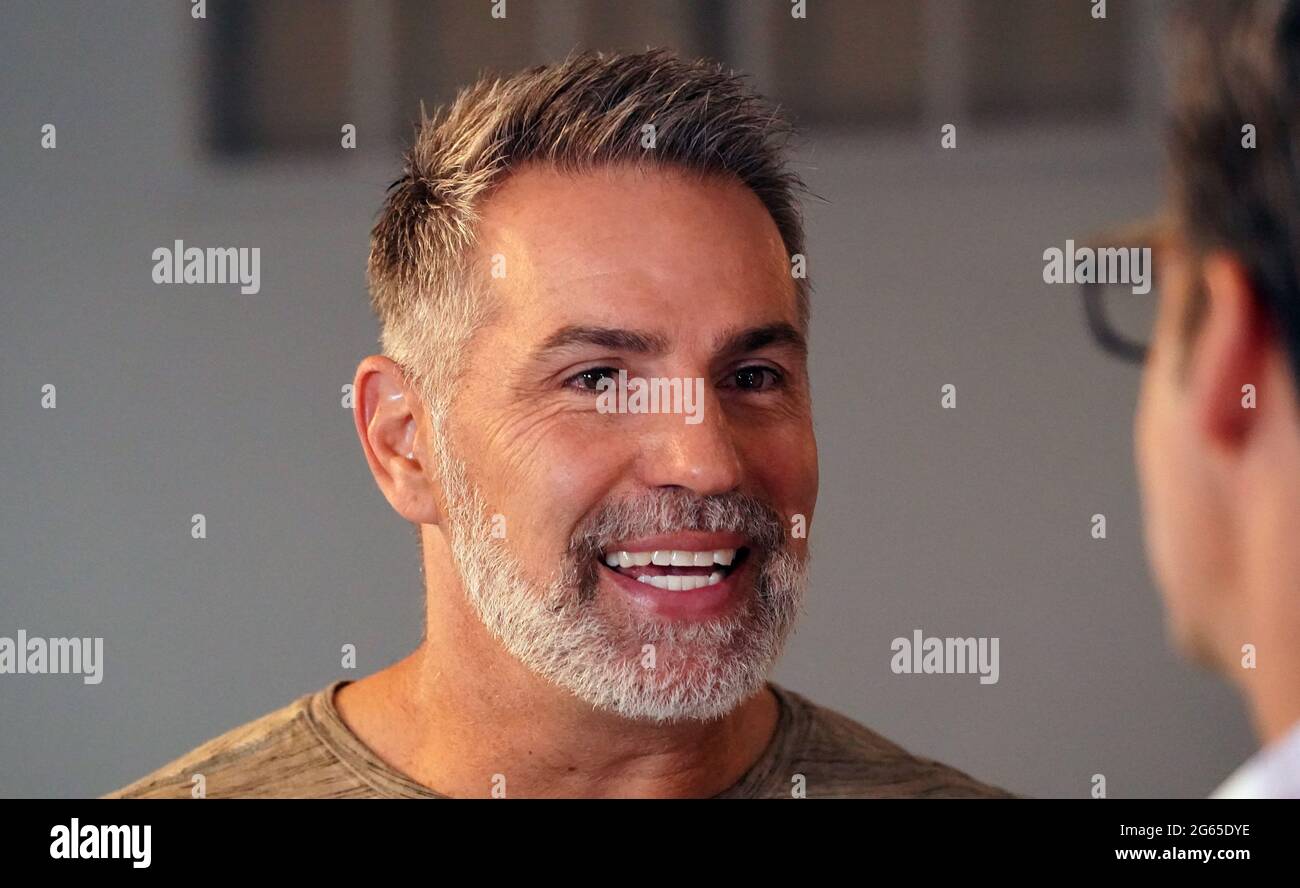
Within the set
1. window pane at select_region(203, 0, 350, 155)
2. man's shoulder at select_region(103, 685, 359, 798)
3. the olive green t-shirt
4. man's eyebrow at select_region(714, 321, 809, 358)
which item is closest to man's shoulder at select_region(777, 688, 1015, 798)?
the olive green t-shirt

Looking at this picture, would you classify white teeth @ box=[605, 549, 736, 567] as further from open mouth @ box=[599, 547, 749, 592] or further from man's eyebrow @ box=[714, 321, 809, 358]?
man's eyebrow @ box=[714, 321, 809, 358]

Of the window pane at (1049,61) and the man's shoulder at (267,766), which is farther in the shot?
the window pane at (1049,61)

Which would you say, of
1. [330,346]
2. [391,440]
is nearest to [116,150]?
[330,346]

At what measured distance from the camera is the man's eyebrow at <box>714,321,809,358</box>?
2299 millimetres

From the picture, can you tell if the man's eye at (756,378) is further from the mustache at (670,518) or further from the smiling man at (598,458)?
the mustache at (670,518)

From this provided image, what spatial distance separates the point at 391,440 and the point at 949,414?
102 cm

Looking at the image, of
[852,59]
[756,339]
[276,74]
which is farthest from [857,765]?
[276,74]

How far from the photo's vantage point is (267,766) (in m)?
2.48

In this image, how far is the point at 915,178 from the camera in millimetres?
2744

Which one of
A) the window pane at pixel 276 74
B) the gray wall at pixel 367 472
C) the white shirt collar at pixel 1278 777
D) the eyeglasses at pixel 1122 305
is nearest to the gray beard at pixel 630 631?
the gray wall at pixel 367 472

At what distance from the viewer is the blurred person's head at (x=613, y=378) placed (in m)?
2.29

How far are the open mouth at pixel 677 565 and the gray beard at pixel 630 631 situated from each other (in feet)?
0.10

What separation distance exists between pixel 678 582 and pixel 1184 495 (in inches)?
50.1

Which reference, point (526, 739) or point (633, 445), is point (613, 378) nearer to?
point (633, 445)
